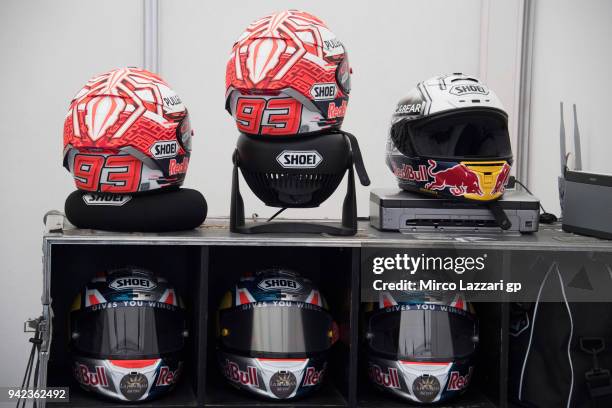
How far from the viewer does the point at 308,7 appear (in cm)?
399

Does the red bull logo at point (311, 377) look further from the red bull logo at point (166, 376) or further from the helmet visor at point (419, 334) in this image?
the red bull logo at point (166, 376)

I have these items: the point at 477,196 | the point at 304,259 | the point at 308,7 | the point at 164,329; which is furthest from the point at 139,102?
the point at 308,7

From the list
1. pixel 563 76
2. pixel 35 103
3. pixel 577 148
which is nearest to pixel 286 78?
pixel 35 103

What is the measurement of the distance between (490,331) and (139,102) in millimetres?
1213

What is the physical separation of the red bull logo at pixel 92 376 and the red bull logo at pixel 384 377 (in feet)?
2.48

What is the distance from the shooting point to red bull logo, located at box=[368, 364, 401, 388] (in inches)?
101

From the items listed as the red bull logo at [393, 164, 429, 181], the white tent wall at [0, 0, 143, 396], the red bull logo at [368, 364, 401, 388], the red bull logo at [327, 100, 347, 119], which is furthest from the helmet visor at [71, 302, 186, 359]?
the white tent wall at [0, 0, 143, 396]

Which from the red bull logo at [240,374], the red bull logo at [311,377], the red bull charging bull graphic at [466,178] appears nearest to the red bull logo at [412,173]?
the red bull charging bull graphic at [466,178]

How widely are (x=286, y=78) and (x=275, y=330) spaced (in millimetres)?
700

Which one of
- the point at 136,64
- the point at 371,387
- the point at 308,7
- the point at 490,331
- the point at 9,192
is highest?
the point at 308,7

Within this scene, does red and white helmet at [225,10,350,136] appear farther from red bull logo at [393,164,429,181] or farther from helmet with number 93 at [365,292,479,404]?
helmet with number 93 at [365,292,479,404]

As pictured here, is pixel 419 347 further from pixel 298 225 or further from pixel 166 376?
pixel 166 376

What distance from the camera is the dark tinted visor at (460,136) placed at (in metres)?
2.70

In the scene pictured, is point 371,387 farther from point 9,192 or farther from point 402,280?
point 9,192
